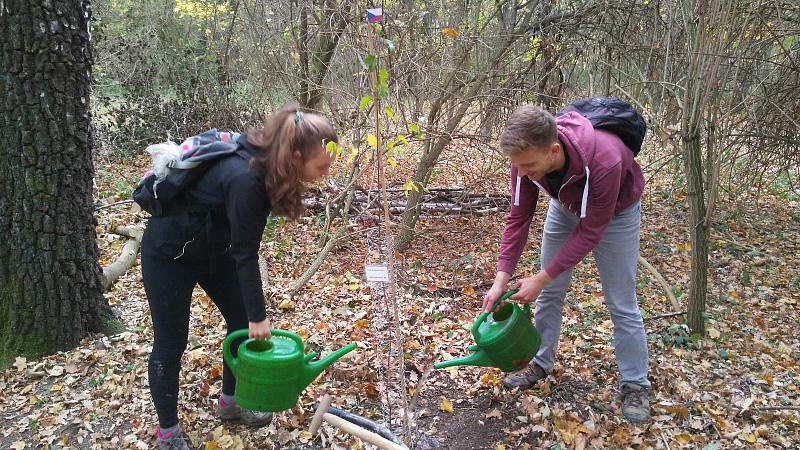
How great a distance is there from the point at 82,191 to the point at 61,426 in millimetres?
1254

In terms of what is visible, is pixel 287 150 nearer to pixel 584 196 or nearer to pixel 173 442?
pixel 584 196

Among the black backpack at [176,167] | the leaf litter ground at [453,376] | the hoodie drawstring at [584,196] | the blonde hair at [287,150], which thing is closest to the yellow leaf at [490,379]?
the leaf litter ground at [453,376]

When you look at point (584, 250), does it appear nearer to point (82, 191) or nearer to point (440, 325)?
point (440, 325)

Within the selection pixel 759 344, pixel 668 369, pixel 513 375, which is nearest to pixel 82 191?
pixel 513 375

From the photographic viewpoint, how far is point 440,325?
3697 mm

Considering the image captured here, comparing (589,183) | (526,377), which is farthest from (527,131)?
(526,377)

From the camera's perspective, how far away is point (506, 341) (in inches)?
93.0

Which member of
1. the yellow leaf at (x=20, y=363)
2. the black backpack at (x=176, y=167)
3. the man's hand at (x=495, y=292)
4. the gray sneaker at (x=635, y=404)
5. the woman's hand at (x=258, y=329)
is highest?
the black backpack at (x=176, y=167)

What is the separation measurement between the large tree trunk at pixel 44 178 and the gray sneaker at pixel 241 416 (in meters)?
1.17

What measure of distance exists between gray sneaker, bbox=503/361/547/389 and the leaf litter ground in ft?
0.17

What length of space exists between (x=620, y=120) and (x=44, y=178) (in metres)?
2.92

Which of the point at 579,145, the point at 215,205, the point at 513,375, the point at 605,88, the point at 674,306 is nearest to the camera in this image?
the point at 215,205

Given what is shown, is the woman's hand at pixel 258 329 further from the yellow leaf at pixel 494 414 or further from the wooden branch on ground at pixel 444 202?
the wooden branch on ground at pixel 444 202

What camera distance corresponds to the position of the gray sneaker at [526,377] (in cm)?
291
